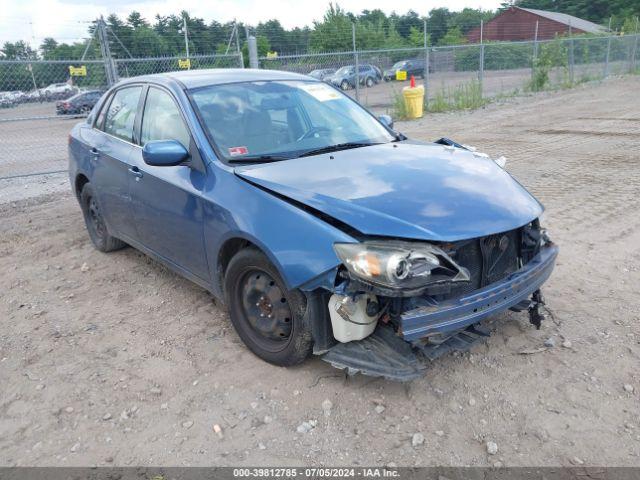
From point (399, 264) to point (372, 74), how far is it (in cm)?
2065

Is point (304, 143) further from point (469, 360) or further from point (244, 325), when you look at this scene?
point (469, 360)

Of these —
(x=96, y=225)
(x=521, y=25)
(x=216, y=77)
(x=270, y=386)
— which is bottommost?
(x=270, y=386)

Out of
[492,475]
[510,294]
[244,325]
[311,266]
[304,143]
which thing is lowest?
[492,475]

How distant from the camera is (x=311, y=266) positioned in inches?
114

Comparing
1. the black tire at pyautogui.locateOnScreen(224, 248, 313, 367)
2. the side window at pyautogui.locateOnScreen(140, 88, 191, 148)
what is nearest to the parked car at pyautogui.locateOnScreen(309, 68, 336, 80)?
the side window at pyautogui.locateOnScreen(140, 88, 191, 148)

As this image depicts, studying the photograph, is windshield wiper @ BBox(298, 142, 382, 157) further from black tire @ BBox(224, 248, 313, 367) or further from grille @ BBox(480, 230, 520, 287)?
grille @ BBox(480, 230, 520, 287)

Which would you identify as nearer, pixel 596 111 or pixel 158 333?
pixel 158 333

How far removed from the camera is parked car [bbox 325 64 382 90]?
60.2 feet

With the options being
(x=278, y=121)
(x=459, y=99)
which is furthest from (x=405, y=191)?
(x=459, y=99)

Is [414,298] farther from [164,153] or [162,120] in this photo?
[162,120]

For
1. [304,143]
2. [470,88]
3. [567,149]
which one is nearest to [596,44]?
[470,88]

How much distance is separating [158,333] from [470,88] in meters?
15.4

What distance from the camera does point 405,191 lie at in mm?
3174

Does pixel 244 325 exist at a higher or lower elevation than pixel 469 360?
higher
